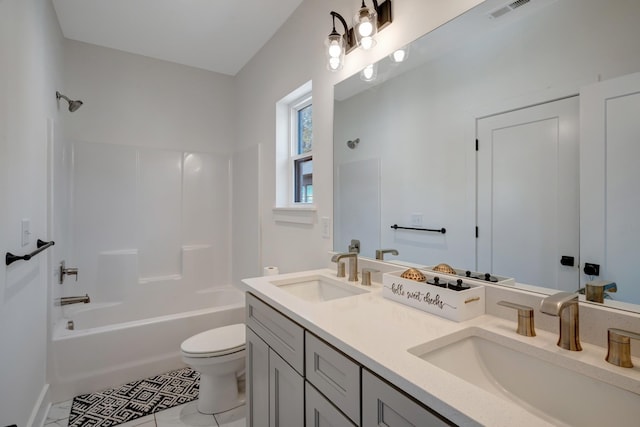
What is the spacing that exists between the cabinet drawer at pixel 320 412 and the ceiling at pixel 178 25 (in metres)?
2.33

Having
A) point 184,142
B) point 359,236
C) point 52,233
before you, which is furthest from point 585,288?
point 184,142

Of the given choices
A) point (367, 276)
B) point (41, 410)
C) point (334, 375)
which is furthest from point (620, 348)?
point (41, 410)

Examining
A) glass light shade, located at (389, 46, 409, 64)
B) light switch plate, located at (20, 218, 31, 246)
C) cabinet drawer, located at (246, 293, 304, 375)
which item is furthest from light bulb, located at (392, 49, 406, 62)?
light switch plate, located at (20, 218, 31, 246)

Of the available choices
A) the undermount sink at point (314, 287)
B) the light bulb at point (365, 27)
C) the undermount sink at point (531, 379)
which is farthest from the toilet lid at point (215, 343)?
the light bulb at point (365, 27)

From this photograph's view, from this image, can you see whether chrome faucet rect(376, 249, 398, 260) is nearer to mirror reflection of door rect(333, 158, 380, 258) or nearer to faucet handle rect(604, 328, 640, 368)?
mirror reflection of door rect(333, 158, 380, 258)

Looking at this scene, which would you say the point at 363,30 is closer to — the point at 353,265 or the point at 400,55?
the point at 400,55

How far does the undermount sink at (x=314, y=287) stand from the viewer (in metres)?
1.54

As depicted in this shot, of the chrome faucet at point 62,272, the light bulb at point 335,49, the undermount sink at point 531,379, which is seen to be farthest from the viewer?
the chrome faucet at point 62,272

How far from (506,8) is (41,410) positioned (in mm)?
2998

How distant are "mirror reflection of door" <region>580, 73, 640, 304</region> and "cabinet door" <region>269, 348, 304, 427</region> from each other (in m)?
0.95

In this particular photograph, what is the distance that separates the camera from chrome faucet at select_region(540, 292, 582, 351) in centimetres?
76

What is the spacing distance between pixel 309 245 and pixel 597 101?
157cm

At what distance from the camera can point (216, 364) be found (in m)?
1.83

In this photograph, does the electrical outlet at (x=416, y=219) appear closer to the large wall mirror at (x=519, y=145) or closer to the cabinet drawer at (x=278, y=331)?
the large wall mirror at (x=519, y=145)
